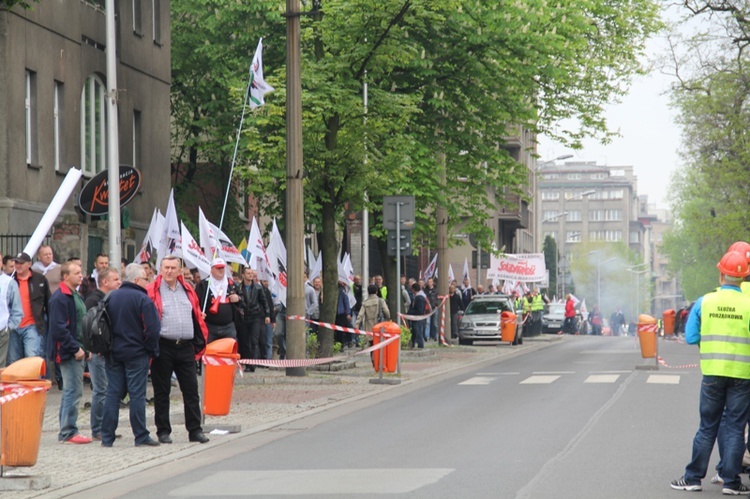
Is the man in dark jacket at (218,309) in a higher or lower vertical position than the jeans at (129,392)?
higher

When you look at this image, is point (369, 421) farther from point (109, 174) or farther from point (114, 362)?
point (109, 174)

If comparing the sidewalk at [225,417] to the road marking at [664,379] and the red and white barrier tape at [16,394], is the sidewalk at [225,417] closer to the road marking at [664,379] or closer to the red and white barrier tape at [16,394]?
the red and white barrier tape at [16,394]

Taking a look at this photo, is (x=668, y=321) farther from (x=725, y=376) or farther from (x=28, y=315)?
(x=725, y=376)

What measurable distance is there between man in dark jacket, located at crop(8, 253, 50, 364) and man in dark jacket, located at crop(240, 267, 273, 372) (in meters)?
8.84

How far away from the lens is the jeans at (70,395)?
14.4 m

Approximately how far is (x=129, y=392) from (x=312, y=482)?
347 centimetres

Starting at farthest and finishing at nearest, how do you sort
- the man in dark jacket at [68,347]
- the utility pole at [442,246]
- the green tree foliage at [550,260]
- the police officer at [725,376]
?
1. the green tree foliage at [550,260]
2. the utility pole at [442,246]
3. the man in dark jacket at [68,347]
4. the police officer at [725,376]

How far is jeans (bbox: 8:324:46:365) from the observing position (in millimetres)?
16094

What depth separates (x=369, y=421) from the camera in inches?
658

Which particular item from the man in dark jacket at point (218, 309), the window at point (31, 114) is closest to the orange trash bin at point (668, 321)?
the window at point (31, 114)

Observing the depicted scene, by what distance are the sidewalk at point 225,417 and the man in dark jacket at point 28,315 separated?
0.94m

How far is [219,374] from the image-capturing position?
15.4m

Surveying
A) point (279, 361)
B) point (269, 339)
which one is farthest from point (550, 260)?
point (279, 361)

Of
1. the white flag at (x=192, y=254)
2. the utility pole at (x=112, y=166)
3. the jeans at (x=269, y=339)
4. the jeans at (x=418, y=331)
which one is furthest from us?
the jeans at (x=418, y=331)
